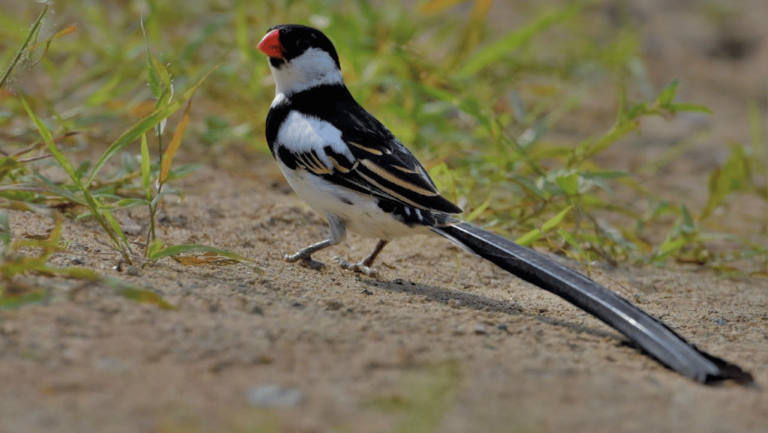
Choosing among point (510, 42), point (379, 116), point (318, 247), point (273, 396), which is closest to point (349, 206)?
point (318, 247)

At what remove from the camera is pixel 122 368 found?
209 cm

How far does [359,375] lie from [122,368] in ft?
2.00

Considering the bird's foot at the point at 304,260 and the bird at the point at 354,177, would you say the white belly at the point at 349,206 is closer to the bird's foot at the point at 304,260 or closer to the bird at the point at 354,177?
the bird at the point at 354,177

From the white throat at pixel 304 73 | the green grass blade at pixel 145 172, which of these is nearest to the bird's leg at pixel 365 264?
the white throat at pixel 304 73

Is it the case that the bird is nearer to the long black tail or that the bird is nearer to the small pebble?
the long black tail

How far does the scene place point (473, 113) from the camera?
4406mm

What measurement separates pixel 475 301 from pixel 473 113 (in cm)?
146

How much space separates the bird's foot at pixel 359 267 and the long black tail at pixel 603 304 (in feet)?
1.27

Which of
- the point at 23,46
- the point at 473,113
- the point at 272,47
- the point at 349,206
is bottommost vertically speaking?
the point at 349,206

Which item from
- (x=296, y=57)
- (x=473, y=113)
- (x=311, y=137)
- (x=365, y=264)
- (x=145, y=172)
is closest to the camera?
(x=145, y=172)

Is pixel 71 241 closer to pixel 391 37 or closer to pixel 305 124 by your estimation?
pixel 305 124

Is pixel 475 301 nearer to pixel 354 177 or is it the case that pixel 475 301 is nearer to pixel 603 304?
pixel 603 304

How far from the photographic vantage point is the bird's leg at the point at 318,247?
360 cm

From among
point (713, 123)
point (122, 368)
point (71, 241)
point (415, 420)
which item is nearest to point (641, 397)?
point (415, 420)
